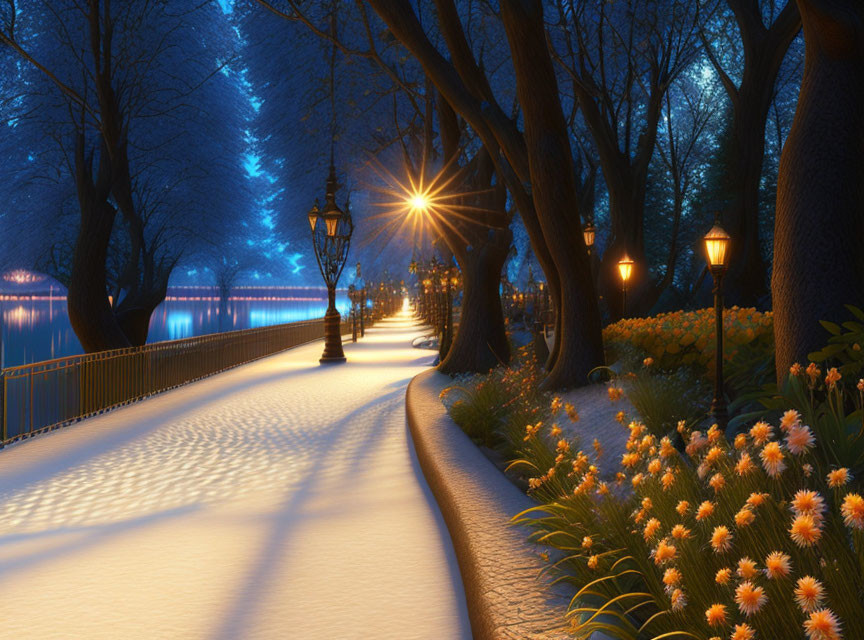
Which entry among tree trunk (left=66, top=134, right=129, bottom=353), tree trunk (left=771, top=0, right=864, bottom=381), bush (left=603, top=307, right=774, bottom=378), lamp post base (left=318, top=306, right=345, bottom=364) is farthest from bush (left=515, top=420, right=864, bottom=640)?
lamp post base (left=318, top=306, right=345, bottom=364)

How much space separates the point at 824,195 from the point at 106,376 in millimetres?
11899

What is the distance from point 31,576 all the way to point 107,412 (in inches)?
336

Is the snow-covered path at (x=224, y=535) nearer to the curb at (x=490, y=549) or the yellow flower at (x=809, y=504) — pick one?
the curb at (x=490, y=549)

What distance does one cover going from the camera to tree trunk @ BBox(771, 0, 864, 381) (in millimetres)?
6145

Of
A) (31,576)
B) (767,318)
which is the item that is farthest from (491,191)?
(31,576)

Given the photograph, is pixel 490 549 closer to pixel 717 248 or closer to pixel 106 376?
pixel 717 248

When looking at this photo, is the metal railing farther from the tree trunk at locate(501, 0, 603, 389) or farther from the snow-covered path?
the tree trunk at locate(501, 0, 603, 389)

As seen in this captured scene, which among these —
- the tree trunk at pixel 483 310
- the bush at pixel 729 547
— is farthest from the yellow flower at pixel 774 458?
the tree trunk at pixel 483 310

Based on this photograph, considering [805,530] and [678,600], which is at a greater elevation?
[805,530]

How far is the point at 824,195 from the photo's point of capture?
20.5 feet

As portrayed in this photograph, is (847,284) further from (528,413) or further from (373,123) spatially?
(373,123)

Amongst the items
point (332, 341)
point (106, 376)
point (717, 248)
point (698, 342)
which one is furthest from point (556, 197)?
point (332, 341)

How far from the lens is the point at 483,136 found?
11688mm

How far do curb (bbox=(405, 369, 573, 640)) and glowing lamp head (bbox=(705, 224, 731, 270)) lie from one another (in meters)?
3.23
